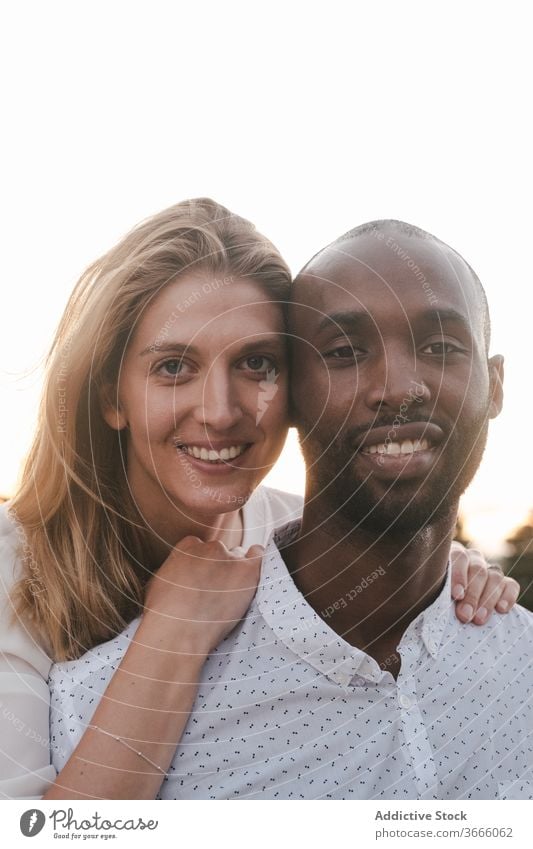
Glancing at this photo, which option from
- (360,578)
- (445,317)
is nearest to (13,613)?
(360,578)

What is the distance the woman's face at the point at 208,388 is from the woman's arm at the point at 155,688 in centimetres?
12

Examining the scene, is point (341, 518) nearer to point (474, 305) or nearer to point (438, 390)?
point (438, 390)

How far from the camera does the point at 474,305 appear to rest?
1229 millimetres

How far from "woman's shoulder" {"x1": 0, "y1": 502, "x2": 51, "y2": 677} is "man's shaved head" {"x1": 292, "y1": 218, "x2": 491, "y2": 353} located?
20.6 inches

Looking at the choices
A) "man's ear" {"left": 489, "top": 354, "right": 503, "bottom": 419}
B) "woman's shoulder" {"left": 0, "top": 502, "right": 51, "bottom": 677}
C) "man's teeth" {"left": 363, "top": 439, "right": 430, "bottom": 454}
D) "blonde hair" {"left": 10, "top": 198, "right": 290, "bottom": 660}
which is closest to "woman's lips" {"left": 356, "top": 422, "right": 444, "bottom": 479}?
"man's teeth" {"left": 363, "top": 439, "right": 430, "bottom": 454}

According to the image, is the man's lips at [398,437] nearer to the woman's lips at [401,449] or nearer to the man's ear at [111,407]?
the woman's lips at [401,449]

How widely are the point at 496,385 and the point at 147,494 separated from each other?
524 mm

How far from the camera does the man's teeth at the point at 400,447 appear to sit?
3.93ft

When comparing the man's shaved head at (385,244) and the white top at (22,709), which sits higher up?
the man's shaved head at (385,244)

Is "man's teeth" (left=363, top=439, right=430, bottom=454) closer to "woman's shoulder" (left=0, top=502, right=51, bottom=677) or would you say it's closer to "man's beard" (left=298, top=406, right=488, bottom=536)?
"man's beard" (left=298, top=406, right=488, bottom=536)

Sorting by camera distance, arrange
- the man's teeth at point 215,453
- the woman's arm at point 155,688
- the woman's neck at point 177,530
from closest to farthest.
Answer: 1. the woman's arm at point 155,688
2. the man's teeth at point 215,453
3. the woman's neck at point 177,530

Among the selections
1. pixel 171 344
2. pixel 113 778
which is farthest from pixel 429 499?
pixel 113 778

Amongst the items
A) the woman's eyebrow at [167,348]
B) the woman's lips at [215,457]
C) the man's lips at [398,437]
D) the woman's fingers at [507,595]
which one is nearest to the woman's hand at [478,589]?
the woman's fingers at [507,595]

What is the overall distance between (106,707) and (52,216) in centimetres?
69
